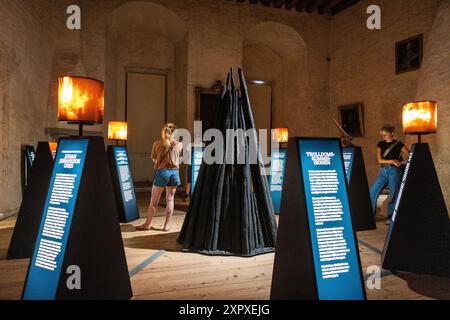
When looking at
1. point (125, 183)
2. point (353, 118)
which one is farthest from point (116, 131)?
point (353, 118)

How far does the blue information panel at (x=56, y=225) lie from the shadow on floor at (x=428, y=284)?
2994mm

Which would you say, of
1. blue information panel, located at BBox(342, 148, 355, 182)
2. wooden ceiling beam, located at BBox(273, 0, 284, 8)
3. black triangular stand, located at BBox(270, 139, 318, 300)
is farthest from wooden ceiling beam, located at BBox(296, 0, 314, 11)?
black triangular stand, located at BBox(270, 139, 318, 300)

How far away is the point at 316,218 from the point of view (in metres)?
2.35

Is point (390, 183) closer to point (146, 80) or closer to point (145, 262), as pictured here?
point (145, 262)

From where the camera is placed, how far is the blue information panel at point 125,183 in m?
5.88

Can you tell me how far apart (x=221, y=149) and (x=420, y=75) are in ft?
20.0

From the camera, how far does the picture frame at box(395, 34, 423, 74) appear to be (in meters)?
8.43

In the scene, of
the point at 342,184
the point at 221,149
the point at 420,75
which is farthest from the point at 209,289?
the point at 420,75

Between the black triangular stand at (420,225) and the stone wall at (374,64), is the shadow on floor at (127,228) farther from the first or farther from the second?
the stone wall at (374,64)

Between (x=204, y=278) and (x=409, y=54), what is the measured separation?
8278mm

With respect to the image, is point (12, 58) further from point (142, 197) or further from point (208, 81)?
point (208, 81)

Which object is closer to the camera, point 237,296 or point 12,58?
point 237,296

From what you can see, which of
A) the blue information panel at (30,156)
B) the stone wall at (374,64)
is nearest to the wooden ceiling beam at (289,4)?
the stone wall at (374,64)

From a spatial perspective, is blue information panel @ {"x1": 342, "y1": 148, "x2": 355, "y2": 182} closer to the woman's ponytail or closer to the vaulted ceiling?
the woman's ponytail
